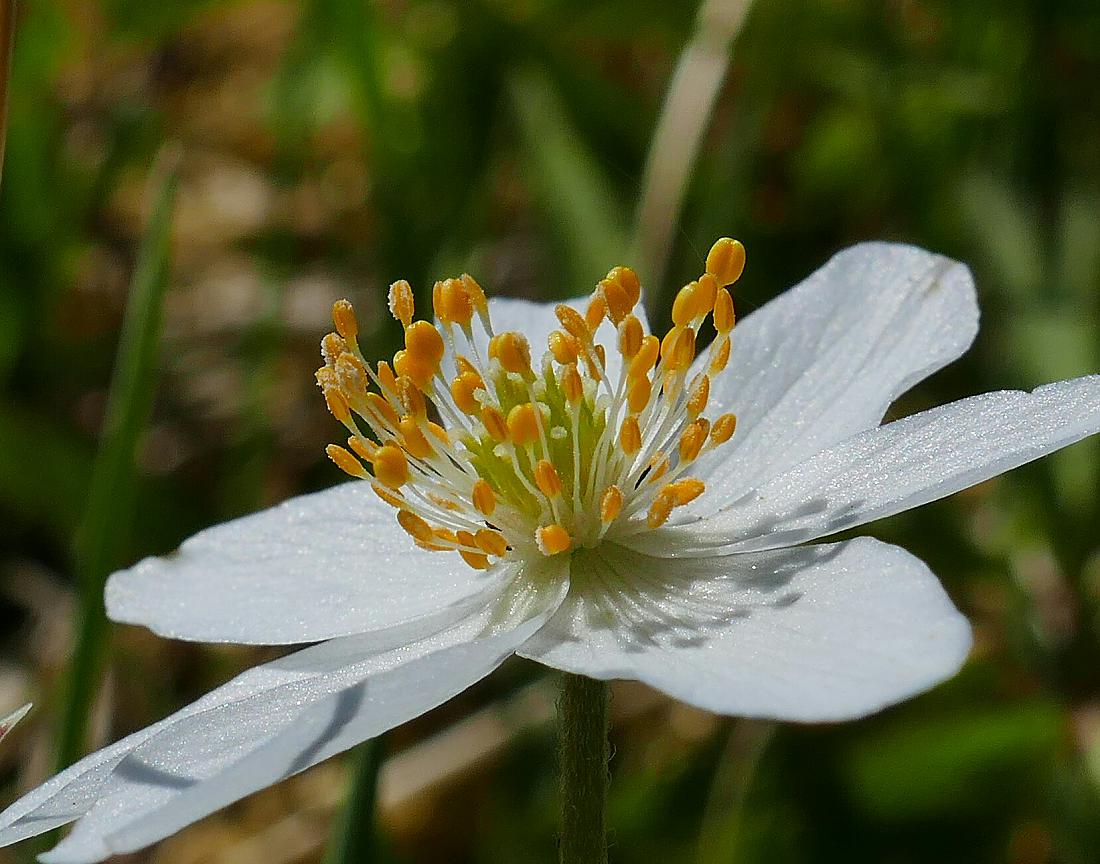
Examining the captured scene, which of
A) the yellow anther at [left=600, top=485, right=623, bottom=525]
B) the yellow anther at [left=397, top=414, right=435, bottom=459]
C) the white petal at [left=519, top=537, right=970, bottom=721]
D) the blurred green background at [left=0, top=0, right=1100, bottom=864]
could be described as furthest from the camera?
the blurred green background at [left=0, top=0, right=1100, bottom=864]

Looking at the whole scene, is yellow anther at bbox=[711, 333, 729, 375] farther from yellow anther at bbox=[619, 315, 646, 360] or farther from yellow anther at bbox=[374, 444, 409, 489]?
yellow anther at bbox=[374, 444, 409, 489]

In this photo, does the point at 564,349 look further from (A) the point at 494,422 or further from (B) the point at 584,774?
(B) the point at 584,774

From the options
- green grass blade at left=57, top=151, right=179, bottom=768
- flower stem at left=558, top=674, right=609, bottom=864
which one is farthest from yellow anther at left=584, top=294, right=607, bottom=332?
green grass blade at left=57, top=151, right=179, bottom=768

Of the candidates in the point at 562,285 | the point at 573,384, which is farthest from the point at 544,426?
the point at 562,285

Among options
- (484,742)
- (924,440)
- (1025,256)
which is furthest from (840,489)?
(1025,256)

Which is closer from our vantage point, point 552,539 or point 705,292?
point 552,539

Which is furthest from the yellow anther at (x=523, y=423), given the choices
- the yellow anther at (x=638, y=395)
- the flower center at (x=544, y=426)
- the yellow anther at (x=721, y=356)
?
the yellow anther at (x=721, y=356)
